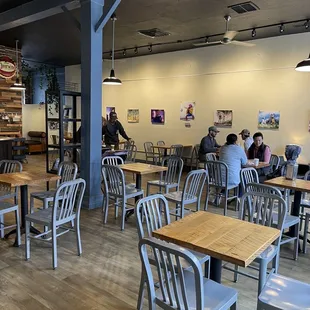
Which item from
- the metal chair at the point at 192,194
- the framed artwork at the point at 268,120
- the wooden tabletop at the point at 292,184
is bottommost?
the metal chair at the point at 192,194

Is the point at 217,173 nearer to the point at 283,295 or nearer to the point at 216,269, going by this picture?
the point at 216,269

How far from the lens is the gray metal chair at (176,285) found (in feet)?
4.78

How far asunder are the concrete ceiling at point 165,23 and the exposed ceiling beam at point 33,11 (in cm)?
25

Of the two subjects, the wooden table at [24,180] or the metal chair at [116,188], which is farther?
the metal chair at [116,188]

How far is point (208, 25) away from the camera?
6.62m

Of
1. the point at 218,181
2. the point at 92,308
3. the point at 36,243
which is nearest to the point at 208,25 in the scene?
the point at 218,181

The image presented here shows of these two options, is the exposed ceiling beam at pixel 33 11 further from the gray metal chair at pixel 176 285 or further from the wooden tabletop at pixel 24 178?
the gray metal chair at pixel 176 285

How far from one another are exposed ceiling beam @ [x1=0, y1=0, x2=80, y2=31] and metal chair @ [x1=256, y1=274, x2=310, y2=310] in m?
4.82

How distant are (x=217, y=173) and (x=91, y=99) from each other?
2335 mm

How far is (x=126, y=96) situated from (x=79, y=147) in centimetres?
546

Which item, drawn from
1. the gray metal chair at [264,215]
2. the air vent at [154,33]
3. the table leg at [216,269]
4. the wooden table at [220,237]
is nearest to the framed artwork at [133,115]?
the air vent at [154,33]

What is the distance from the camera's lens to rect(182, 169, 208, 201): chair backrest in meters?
3.71

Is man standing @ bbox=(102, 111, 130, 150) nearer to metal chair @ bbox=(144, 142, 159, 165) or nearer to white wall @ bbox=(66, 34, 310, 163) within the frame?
metal chair @ bbox=(144, 142, 159, 165)

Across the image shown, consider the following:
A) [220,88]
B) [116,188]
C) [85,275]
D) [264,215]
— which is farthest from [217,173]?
[220,88]
